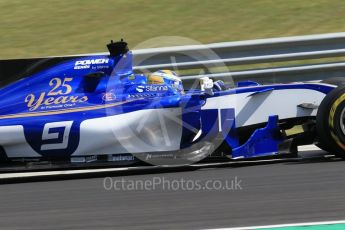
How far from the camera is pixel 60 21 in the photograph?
45.2ft

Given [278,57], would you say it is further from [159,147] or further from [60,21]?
[60,21]

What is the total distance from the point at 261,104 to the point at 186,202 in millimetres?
2028

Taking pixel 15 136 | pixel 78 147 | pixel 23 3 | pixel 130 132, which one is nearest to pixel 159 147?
pixel 130 132

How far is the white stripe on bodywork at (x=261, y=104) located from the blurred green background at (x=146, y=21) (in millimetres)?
5667

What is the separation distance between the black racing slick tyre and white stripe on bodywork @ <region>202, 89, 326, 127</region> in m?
0.35

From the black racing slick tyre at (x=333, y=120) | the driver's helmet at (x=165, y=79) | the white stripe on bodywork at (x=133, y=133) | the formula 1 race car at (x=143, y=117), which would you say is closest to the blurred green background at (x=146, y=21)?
the driver's helmet at (x=165, y=79)

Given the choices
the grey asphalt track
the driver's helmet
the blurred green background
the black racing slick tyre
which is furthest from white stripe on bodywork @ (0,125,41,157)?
the blurred green background

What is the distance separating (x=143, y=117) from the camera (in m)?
A: 6.73

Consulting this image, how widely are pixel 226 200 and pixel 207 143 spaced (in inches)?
64.0

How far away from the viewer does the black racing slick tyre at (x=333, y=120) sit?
21.8 ft

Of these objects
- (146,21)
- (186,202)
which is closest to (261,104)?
(186,202)

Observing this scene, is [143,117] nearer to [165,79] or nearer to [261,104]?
[165,79]

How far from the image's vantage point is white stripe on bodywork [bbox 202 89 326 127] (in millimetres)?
6898

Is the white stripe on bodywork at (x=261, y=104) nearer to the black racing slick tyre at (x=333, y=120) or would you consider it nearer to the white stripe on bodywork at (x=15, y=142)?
the black racing slick tyre at (x=333, y=120)
